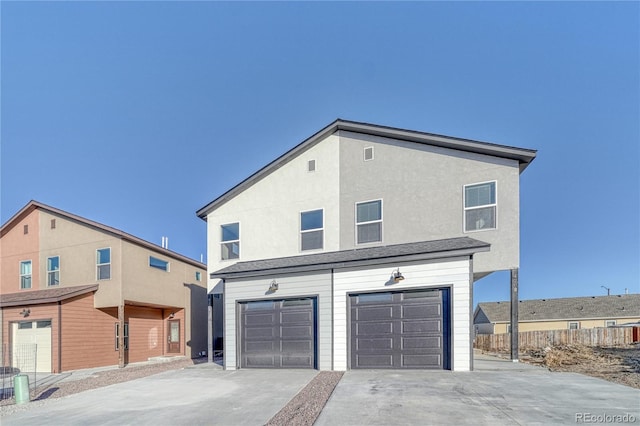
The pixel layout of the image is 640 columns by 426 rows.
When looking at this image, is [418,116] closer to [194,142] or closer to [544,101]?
[544,101]

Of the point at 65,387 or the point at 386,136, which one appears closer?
the point at 65,387

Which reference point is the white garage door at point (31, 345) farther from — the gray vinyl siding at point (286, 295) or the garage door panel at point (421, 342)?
the garage door panel at point (421, 342)

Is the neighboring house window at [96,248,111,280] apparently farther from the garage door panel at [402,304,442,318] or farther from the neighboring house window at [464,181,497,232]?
the neighboring house window at [464,181,497,232]

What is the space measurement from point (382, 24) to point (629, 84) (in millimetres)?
10720

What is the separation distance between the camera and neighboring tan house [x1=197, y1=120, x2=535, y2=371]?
977 cm

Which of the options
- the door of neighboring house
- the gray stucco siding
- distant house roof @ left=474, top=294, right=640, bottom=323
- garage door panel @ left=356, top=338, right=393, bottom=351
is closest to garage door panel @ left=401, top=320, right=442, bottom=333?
garage door panel @ left=356, top=338, right=393, bottom=351

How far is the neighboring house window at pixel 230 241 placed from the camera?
13.7 meters

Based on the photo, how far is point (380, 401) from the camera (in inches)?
259

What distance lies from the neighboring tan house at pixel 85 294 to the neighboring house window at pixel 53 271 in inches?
1.9

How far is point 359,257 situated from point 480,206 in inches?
157

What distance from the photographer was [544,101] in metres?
18.5

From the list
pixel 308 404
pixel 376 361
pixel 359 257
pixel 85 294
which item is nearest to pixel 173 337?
pixel 85 294

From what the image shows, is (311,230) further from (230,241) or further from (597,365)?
(597,365)

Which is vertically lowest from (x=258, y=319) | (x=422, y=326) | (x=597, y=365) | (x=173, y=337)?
(x=173, y=337)
